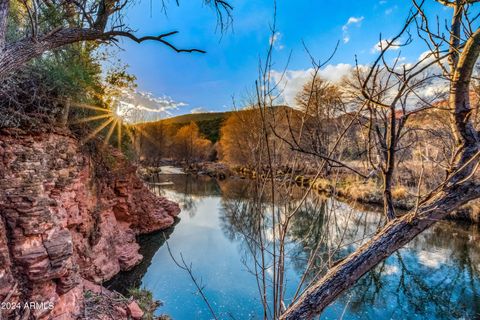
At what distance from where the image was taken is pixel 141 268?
6.95 metres

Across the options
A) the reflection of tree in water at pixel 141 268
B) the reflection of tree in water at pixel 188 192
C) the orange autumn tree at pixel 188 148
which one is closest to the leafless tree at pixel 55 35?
the reflection of tree in water at pixel 141 268

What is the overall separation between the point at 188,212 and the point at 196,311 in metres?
7.66

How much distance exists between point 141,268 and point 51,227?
3917 millimetres

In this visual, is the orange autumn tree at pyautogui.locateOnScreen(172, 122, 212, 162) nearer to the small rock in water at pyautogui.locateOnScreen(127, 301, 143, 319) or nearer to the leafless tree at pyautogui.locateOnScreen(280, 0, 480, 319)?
the small rock in water at pyautogui.locateOnScreen(127, 301, 143, 319)

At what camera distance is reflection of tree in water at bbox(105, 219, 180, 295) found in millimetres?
5875

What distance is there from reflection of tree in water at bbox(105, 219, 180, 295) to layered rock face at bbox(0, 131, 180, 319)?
188 mm

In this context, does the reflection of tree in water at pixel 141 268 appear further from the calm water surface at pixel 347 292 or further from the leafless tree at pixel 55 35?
the leafless tree at pixel 55 35

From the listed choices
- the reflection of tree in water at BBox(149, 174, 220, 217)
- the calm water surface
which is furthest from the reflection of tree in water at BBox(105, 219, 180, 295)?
the reflection of tree in water at BBox(149, 174, 220, 217)

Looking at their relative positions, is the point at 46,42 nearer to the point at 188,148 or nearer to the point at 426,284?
the point at 426,284

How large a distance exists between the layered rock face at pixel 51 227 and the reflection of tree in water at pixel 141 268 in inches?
7.4

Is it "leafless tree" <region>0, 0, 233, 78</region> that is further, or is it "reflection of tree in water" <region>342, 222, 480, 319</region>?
"reflection of tree in water" <region>342, 222, 480, 319</region>

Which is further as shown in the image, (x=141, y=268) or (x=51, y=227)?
(x=141, y=268)

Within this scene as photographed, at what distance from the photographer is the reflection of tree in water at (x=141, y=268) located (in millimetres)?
5875

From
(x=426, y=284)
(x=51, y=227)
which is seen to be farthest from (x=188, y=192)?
(x=51, y=227)
